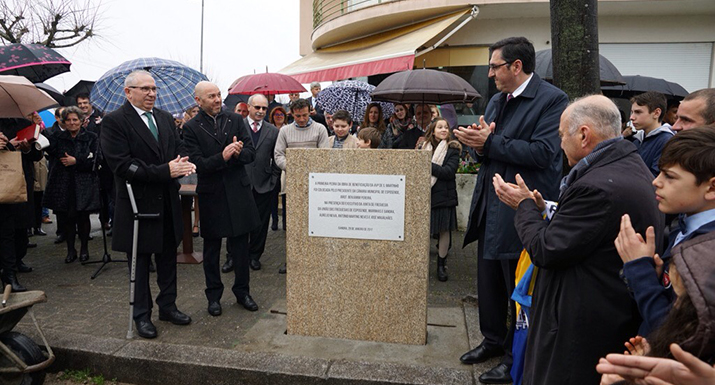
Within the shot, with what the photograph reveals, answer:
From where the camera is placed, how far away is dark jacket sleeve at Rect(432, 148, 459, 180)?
19.8 ft

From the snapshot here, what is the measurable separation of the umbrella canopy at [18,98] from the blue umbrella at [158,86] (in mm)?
641

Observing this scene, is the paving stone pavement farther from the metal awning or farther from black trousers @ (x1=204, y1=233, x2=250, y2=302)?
the metal awning

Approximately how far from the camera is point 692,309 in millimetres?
1520

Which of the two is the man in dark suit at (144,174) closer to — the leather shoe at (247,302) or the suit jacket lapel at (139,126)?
the suit jacket lapel at (139,126)

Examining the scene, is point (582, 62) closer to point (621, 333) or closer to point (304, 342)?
point (621, 333)

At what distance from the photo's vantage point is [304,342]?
430 cm

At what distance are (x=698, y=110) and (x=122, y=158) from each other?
425 cm

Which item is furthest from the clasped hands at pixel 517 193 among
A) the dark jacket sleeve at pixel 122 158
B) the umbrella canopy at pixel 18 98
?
the umbrella canopy at pixel 18 98

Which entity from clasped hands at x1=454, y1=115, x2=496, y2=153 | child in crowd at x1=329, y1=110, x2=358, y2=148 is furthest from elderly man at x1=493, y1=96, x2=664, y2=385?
child in crowd at x1=329, y1=110, x2=358, y2=148

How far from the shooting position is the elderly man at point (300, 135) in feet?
20.8

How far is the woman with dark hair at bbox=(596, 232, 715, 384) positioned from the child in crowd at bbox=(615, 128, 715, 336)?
267 mm

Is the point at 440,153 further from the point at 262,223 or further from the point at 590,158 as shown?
the point at 590,158

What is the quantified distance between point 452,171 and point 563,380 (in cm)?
391

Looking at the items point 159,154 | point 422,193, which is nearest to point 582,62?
point 422,193
